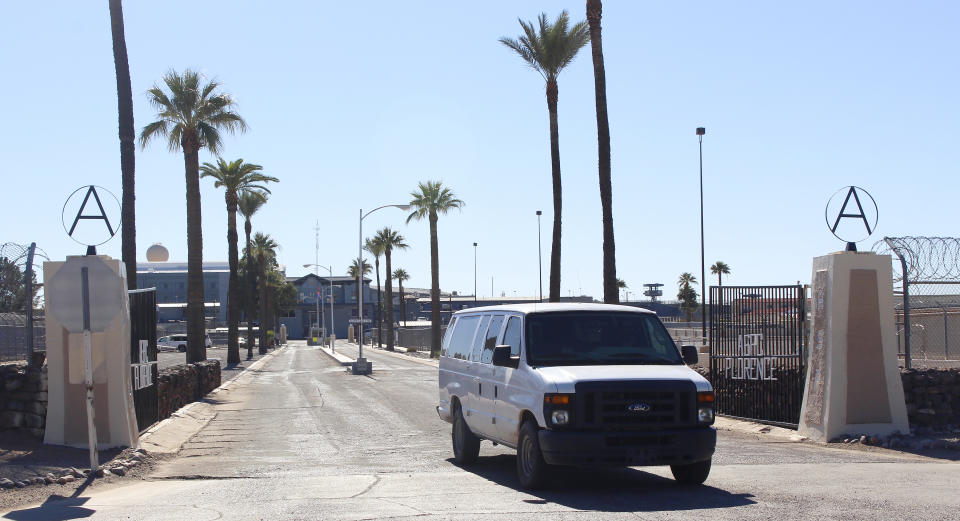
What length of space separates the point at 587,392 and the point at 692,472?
5.39ft

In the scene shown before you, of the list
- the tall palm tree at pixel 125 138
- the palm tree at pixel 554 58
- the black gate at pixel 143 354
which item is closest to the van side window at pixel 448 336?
the black gate at pixel 143 354

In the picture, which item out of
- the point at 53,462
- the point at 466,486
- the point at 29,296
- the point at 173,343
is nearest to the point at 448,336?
the point at 466,486

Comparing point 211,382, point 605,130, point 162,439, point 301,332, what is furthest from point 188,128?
point 301,332

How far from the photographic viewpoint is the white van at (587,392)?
9117 millimetres

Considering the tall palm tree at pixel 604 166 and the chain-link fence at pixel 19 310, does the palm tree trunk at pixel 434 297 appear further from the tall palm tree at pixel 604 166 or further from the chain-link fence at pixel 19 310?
the chain-link fence at pixel 19 310

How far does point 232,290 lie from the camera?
48.9 metres

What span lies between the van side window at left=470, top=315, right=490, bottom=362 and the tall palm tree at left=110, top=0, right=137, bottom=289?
11283mm

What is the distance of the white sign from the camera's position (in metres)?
10.9

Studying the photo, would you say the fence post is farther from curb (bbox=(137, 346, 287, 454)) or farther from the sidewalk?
curb (bbox=(137, 346, 287, 454))

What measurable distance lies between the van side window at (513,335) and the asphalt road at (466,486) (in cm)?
146

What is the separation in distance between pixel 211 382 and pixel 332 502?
62.1 feet

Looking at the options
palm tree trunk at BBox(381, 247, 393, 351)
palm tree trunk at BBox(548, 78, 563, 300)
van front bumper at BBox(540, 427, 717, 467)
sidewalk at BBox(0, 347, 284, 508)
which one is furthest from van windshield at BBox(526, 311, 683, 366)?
palm tree trunk at BBox(381, 247, 393, 351)

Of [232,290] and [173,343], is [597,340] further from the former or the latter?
[173,343]

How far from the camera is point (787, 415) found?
1585 cm
